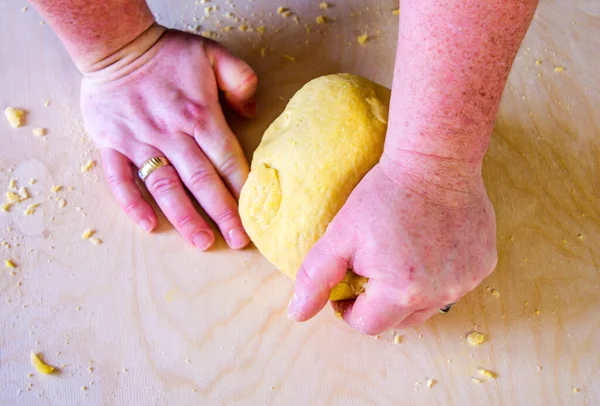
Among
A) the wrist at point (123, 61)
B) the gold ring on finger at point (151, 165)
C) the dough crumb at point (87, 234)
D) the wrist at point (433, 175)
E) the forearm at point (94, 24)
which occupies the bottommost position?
the dough crumb at point (87, 234)

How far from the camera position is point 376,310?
0.90 metres

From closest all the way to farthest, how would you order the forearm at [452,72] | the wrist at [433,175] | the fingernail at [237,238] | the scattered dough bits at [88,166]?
the forearm at [452,72] → the wrist at [433,175] → the fingernail at [237,238] → the scattered dough bits at [88,166]

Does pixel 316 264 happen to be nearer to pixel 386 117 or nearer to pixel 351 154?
pixel 351 154

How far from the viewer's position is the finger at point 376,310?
88 centimetres

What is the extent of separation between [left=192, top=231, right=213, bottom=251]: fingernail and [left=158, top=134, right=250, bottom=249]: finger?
0.03 meters

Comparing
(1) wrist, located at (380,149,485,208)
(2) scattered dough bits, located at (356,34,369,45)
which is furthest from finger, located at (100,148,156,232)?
(2) scattered dough bits, located at (356,34,369,45)

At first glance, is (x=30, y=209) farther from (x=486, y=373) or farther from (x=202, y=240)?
(x=486, y=373)

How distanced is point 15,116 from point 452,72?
1018 millimetres

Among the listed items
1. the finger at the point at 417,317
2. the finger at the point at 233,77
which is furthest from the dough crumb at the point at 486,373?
the finger at the point at 233,77

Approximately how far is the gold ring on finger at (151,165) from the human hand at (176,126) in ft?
0.04

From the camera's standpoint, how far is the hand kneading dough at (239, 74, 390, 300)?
0.96 m

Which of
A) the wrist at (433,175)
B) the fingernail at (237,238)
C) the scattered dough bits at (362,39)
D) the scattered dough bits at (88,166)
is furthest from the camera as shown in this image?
the scattered dough bits at (362,39)

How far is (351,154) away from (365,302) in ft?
0.83

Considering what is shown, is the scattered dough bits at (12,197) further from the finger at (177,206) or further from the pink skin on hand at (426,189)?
the pink skin on hand at (426,189)
